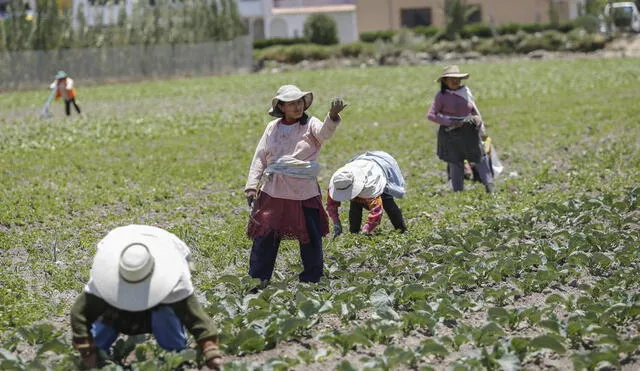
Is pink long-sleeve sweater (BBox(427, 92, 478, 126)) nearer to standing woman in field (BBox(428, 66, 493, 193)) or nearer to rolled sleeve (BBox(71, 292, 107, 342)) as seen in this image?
standing woman in field (BBox(428, 66, 493, 193))

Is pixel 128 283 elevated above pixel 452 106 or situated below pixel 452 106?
below

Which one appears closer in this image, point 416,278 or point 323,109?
point 416,278

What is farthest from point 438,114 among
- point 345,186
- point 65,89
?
point 65,89

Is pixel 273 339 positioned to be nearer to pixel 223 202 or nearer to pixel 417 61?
pixel 223 202

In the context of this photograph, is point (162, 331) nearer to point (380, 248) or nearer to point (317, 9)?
point (380, 248)

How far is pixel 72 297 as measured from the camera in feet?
30.2

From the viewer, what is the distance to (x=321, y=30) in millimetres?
60656

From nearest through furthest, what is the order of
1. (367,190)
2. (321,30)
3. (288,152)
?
1. (288,152)
2. (367,190)
3. (321,30)

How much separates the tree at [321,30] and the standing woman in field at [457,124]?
4723cm

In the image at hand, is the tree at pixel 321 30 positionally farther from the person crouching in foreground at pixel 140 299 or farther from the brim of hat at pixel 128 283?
the brim of hat at pixel 128 283

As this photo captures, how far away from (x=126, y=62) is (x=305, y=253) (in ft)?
136

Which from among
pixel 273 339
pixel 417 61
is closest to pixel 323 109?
pixel 273 339

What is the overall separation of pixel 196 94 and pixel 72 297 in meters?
27.5

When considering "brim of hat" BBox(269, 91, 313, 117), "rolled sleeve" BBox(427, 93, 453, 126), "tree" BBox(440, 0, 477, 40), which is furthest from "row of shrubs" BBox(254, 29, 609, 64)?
"brim of hat" BBox(269, 91, 313, 117)
